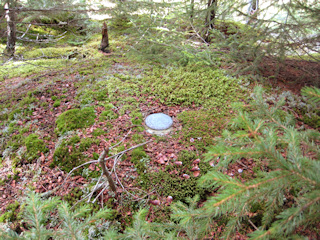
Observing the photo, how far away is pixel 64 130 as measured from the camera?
3.65m

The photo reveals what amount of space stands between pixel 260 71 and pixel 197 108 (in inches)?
87.1

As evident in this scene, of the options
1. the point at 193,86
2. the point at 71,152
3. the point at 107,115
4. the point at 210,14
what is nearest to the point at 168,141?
the point at 107,115

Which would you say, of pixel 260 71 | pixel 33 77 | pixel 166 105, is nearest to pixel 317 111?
pixel 260 71

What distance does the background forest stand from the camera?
1274 mm

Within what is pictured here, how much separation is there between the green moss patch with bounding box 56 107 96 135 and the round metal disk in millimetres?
1209

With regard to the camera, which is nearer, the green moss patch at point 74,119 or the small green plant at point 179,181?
the small green plant at point 179,181

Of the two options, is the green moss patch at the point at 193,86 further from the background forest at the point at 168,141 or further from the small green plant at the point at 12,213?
the small green plant at the point at 12,213

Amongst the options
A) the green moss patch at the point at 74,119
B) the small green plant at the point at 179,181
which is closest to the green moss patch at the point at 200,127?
the small green plant at the point at 179,181

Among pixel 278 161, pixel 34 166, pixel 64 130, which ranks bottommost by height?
pixel 34 166

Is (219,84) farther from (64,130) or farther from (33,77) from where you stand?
(33,77)

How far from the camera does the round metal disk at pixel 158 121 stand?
3.76 m

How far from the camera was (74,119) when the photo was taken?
383 cm

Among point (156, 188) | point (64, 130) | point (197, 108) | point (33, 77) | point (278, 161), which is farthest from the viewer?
point (33, 77)

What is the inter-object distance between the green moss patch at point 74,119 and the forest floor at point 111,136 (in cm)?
11
